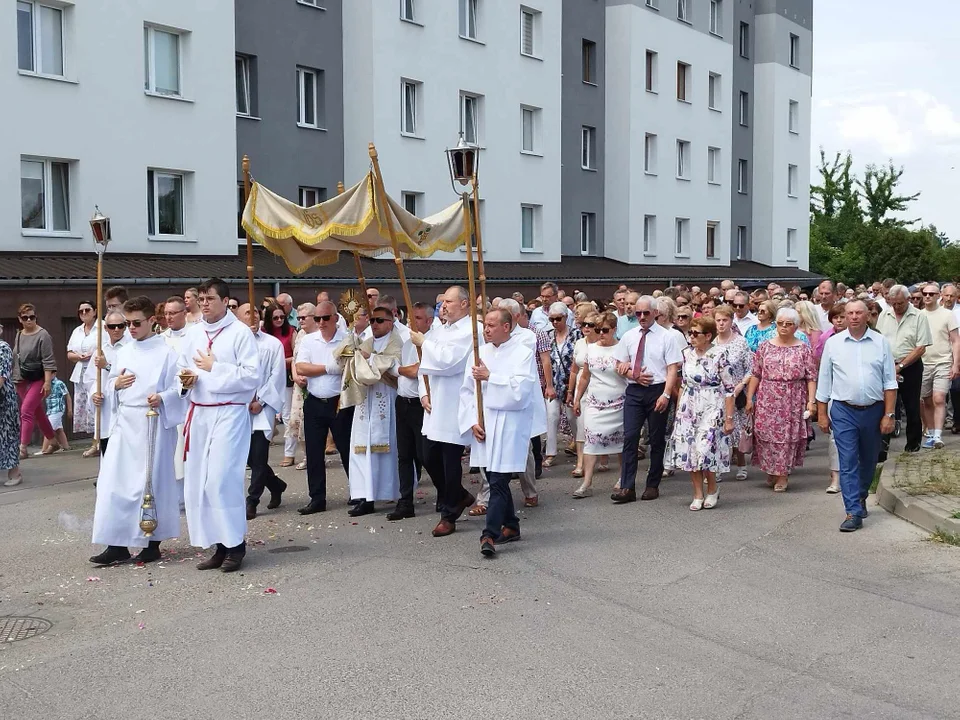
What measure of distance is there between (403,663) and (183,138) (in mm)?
19372

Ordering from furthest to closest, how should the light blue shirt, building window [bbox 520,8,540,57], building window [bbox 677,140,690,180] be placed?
building window [bbox 677,140,690,180], building window [bbox 520,8,540,57], the light blue shirt

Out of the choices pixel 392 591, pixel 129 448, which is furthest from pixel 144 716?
pixel 129 448

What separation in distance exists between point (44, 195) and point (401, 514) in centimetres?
1408

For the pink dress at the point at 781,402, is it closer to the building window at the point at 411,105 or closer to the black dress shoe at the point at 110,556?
the black dress shoe at the point at 110,556

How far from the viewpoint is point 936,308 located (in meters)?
14.4

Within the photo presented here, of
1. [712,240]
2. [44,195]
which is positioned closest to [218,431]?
[44,195]

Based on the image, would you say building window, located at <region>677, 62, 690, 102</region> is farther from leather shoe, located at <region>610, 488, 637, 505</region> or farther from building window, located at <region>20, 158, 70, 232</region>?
leather shoe, located at <region>610, 488, 637, 505</region>

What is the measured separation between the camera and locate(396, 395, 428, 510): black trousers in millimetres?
10062

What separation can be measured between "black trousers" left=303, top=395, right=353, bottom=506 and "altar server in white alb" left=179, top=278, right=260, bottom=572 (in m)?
2.07

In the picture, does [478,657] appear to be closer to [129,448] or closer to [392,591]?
[392,591]

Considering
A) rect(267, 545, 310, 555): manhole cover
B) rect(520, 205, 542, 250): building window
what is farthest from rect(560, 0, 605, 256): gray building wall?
rect(267, 545, 310, 555): manhole cover

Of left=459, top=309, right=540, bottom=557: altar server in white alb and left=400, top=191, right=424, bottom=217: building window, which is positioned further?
left=400, top=191, right=424, bottom=217: building window

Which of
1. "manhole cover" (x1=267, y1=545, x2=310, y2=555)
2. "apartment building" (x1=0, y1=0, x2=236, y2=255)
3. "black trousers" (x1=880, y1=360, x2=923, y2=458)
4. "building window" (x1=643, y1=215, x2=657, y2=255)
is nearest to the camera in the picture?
"manhole cover" (x1=267, y1=545, x2=310, y2=555)

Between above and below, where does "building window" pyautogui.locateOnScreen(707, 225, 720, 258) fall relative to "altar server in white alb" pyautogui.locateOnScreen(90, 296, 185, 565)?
above
